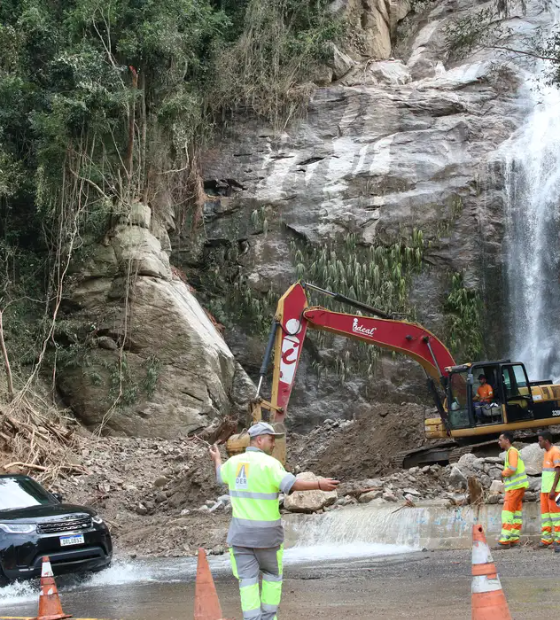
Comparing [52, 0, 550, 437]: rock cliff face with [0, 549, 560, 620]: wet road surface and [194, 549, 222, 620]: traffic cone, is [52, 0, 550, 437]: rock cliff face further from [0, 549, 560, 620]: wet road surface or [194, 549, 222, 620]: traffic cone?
[194, 549, 222, 620]: traffic cone

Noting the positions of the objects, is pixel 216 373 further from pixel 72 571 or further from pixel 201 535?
pixel 72 571

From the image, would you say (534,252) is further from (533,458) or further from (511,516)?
(511,516)

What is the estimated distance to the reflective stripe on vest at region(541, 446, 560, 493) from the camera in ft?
33.2

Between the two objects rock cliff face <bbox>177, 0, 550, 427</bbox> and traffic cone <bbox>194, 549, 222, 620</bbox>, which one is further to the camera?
rock cliff face <bbox>177, 0, 550, 427</bbox>

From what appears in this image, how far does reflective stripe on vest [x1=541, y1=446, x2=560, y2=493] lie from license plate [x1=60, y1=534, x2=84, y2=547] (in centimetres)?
554

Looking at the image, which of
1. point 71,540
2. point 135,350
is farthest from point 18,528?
point 135,350

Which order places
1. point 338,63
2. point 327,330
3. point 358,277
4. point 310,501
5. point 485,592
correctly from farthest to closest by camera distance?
point 338,63
point 358,277
point 327,330
point 310,501
point 485,592

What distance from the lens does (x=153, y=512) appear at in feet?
52.3

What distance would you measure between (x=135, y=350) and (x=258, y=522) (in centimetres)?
1691

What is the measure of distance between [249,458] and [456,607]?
2241mm

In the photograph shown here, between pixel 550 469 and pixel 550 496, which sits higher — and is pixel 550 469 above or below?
above

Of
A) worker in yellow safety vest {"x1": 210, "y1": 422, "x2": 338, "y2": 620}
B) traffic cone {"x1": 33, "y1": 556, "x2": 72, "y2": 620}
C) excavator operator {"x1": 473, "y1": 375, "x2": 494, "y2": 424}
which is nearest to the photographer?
worker in yellow safety vest {"x1": 210, "y1": 422, "x2": 338, "y2": 620}

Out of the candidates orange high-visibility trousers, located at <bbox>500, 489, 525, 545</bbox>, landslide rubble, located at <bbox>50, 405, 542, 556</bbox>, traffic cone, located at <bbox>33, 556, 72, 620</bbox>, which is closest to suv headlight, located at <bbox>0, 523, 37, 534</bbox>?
traffic cone, located at <bbox>33, 556, 72, 620</bbox>

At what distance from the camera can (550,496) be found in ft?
33.3
